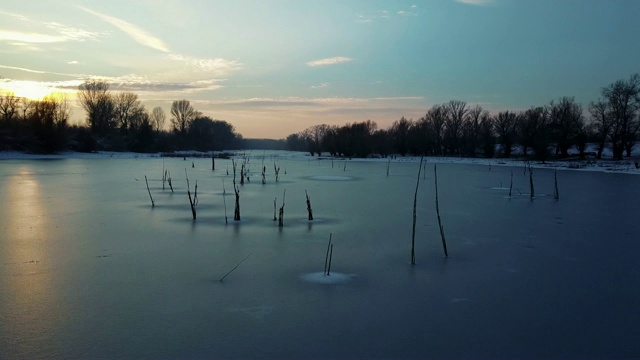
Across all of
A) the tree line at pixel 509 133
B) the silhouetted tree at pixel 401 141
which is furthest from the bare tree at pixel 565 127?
the silhouetted tree at pixel 401 141

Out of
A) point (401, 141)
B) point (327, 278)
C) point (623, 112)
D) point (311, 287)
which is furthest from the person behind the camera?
point (401, 141)

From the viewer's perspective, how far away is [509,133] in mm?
51312

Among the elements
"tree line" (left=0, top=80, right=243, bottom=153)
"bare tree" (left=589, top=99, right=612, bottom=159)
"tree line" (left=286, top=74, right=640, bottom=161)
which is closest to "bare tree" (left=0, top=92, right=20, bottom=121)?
"tree line" (left=0, top=80, right=243, bottom=153)

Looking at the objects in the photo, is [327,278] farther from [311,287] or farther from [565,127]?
[565,127]

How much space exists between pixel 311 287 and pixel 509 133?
2060 inches

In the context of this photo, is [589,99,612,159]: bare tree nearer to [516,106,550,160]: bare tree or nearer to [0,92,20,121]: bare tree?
[516,106,550,160]: bare tree

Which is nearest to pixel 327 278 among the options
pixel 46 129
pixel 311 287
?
pixel 311 287

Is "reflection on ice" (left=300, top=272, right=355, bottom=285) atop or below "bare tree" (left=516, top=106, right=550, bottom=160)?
below

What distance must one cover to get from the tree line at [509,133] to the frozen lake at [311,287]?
118ft

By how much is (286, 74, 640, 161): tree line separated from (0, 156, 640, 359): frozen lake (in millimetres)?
35819

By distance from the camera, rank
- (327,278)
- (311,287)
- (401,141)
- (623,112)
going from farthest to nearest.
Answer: (401,141) → (623,112) → (327,278) → (311,287)

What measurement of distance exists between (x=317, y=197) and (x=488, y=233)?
590cm

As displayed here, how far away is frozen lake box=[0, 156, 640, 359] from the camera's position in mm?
3041

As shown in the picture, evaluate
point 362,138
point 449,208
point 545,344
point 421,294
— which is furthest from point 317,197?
point 362,138
